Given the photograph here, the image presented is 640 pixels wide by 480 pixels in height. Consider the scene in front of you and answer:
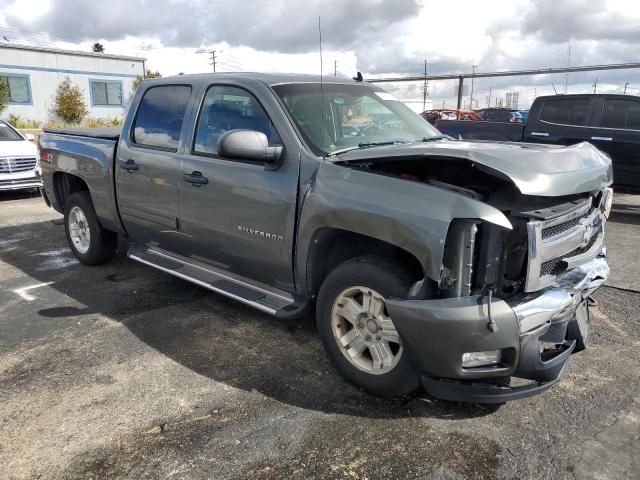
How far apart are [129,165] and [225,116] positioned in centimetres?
127

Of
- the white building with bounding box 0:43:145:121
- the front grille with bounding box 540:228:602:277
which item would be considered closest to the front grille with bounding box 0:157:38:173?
the front grille with bounding box 540:228:602:277

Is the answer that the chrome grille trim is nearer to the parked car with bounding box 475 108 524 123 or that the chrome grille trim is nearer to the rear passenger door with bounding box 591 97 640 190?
the rear passenger door with bounding box 591 97 640 190

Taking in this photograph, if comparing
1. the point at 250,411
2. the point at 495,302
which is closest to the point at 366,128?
the point at 495,302

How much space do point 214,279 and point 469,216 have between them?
7.36 feet

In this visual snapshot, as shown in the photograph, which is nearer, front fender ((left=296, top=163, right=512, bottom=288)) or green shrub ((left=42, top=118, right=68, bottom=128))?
front fender ((left=296, top=163, right=512, bottom=288))

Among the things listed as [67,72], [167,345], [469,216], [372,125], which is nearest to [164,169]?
[167,345]

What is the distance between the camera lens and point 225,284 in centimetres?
405

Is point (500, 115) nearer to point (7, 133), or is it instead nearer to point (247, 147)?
point (7, 133)

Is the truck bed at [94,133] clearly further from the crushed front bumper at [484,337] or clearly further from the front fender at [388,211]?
the crushed front bumper at [484,337]

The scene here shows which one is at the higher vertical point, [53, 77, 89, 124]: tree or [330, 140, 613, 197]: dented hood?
[53, 77, 89, 124]: tree

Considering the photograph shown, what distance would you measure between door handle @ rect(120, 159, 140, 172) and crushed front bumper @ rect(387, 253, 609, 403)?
116 inches

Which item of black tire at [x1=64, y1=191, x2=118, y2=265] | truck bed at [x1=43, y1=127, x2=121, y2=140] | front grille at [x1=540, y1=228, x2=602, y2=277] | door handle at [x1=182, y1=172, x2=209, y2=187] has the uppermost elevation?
truck bed at [x1=43, y1=127, x2=121, y2=140]

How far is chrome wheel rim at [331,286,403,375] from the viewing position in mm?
3061

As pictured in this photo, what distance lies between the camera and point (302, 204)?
3.41 metres
